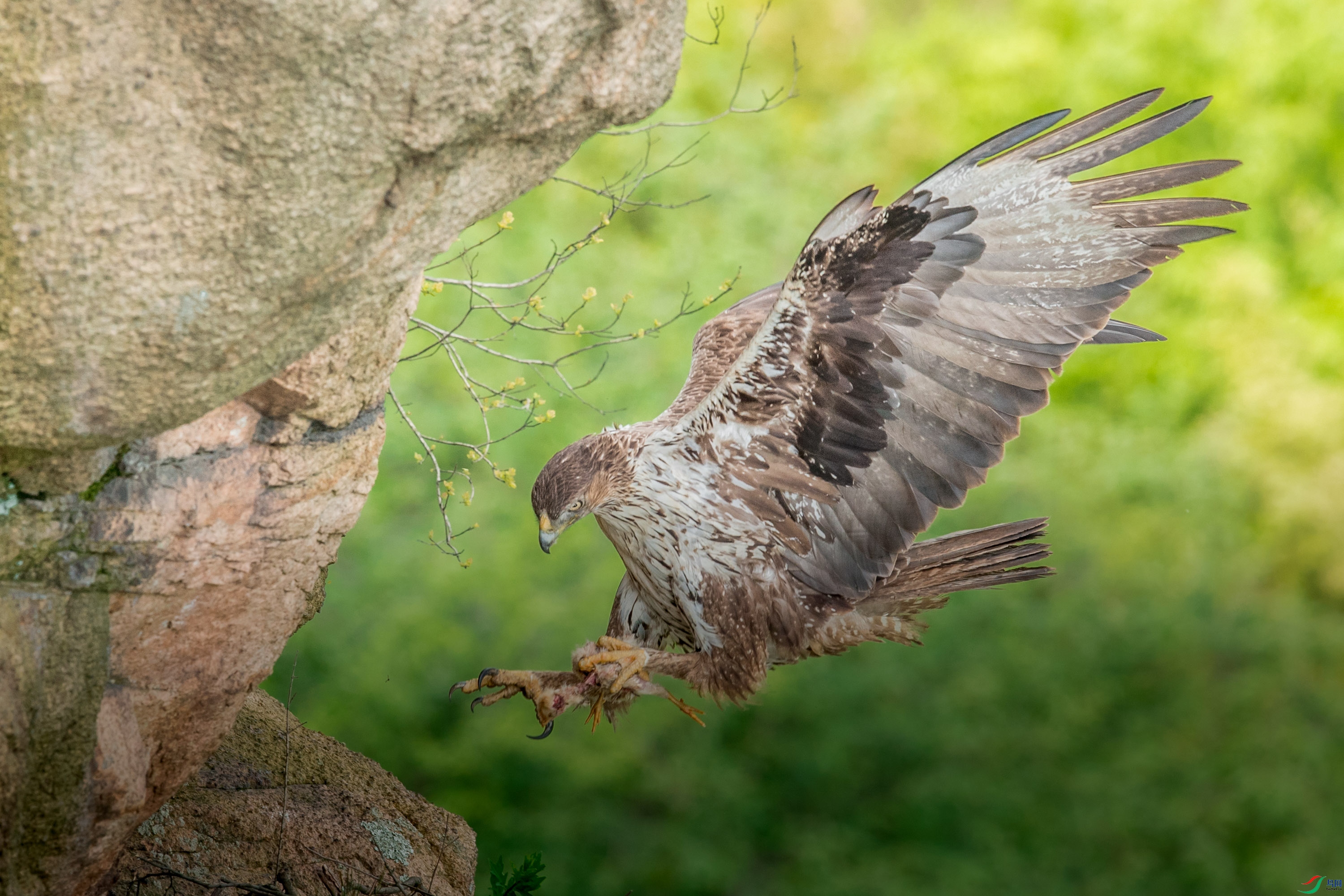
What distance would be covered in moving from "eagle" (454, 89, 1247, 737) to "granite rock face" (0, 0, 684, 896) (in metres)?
0.87

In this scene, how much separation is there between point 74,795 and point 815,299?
1.95 meters

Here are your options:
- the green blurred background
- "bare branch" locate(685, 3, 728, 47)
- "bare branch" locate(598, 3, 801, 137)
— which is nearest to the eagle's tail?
"bare branch" locate(598, 3, 801, 137)

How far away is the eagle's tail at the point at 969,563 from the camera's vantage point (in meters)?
3.37

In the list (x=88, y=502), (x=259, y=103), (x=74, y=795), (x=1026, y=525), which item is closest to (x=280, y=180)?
(x=259, y=103)

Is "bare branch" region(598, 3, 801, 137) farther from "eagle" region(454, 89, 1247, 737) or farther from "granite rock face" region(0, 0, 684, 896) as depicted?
"eagle" region(454, 89, 1247, 737)

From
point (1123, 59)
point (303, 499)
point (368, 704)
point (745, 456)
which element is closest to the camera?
point (303, 499)

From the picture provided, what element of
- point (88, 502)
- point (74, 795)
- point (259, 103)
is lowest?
point (74, 795)

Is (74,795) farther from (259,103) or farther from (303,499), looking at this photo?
(259,103)

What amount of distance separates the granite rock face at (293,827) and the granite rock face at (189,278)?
0.63 m

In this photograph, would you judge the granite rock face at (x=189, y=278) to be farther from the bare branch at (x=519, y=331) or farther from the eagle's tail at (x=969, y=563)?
the eagle's tail at (x=969, y=563)

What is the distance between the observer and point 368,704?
24.4 feet

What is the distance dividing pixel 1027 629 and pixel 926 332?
560 centimetres

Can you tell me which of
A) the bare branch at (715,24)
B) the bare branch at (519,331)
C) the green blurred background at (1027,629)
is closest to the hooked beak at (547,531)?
the bare branch at (519,331)

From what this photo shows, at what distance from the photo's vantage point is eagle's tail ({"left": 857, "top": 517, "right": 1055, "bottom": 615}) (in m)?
3.37
